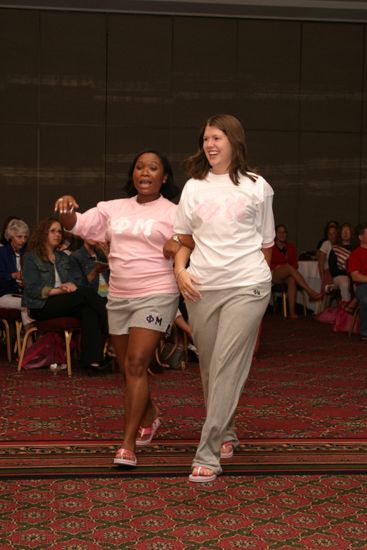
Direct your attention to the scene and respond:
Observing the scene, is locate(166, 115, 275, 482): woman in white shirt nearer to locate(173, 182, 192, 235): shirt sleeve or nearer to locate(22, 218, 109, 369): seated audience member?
locate(173, 182, 192, 235): shirt sleeve

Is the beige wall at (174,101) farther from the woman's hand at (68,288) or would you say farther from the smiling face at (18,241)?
the woman's hand at (68,288)

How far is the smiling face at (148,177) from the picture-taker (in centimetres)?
443

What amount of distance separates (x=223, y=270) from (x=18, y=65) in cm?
1134

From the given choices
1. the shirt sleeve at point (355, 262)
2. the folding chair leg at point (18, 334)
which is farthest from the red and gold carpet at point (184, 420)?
the shirt sleeve at point (355, 262)

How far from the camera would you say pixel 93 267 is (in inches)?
313

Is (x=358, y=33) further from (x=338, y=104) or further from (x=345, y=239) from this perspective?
(x=345, y=239)

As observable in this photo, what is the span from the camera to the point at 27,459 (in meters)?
4.35

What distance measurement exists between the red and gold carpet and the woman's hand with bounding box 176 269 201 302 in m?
0.77

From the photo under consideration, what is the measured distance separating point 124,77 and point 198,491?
11.6 m

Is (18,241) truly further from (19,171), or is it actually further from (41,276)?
(19,171)

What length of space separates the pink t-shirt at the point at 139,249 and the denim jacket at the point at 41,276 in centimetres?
304

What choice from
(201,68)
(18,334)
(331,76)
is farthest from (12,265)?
(331,76)

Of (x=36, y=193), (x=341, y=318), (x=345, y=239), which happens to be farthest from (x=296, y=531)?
(x=36, y=193)

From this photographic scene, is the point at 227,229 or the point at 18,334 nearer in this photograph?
the point at 227,229
